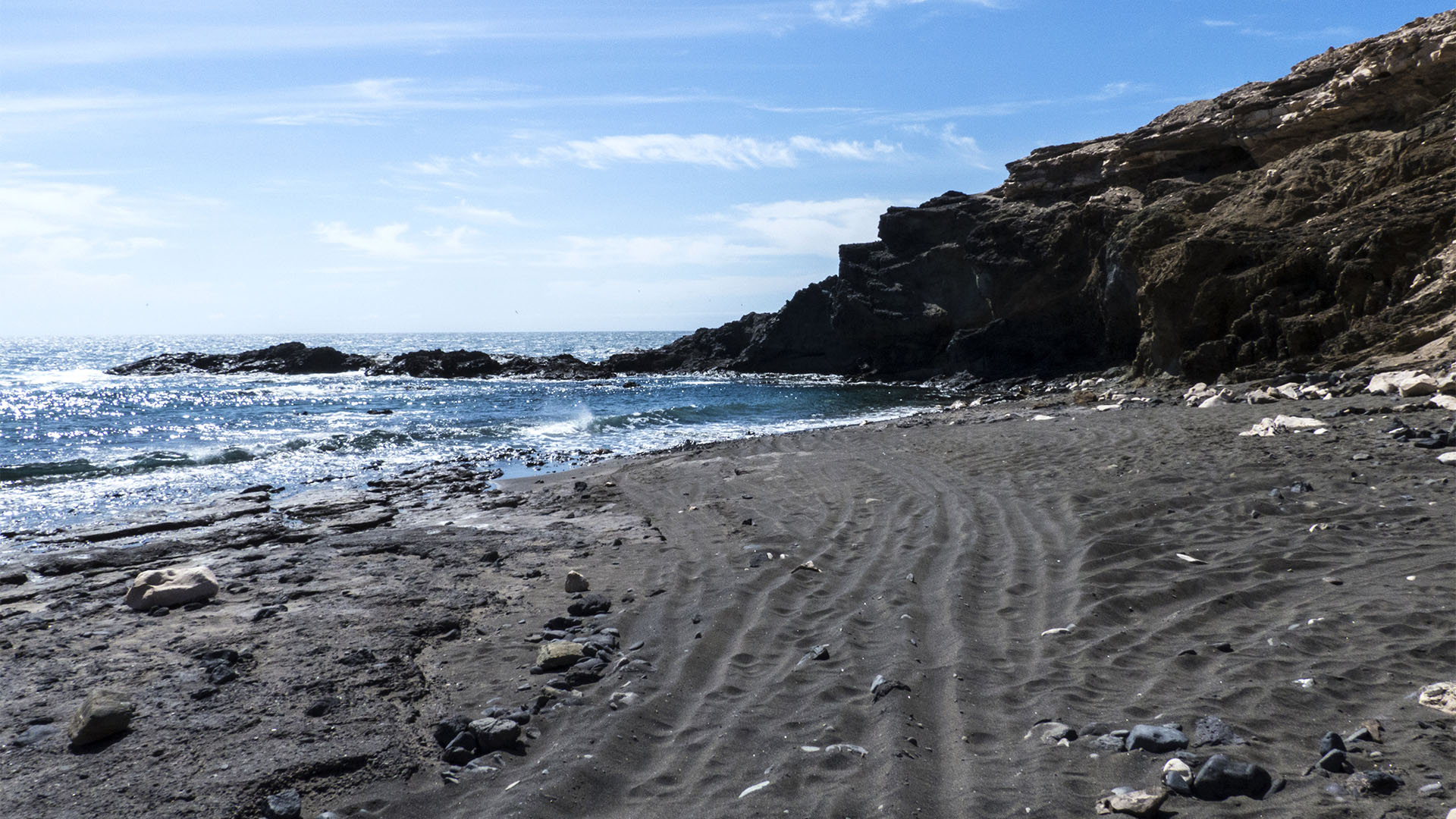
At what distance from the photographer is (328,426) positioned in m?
24.1

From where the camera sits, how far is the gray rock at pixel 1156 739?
308cm

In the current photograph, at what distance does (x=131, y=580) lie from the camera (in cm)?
742

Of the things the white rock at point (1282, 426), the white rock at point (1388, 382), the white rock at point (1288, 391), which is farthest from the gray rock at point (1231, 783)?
the white rock at point (1288, 391)

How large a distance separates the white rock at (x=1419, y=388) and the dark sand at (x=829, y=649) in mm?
1541

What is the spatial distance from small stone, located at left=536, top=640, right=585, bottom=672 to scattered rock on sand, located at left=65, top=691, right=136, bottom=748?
2.02m

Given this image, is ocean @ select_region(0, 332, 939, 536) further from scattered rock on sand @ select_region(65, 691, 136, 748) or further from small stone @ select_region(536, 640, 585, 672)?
small stone @ select_region(536, 640, 585, 672)

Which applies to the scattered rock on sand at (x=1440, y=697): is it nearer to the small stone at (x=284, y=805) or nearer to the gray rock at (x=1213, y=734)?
the gray rock at (x=1213, y=734)

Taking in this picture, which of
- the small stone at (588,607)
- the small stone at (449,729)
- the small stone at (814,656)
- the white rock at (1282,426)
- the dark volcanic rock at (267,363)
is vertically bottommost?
the small stone at (449,729)

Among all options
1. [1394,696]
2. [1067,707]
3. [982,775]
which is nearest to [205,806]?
[982,775]

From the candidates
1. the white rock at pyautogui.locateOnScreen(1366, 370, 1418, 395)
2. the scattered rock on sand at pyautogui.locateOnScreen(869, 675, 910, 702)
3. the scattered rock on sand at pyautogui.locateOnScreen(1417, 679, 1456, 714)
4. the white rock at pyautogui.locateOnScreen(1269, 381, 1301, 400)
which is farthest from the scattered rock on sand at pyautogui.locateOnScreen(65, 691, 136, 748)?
the white rock at pyautogui.locateOnScreen(1269, 381, 1301, 400)

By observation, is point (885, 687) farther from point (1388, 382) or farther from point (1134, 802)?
point (1388, 382)

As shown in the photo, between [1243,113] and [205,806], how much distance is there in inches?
1240

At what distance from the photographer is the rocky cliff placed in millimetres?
14281

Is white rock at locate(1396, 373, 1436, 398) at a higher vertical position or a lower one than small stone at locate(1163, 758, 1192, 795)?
higher
